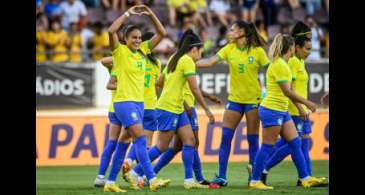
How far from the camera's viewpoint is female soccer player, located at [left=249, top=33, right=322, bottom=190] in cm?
1282

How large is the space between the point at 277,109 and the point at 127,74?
7.05 ft

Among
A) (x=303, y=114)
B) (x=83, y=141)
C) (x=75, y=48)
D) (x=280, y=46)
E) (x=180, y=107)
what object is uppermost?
(x=75, y=48)

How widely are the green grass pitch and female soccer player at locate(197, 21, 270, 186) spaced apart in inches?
29.4

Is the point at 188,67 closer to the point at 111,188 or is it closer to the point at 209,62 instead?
the point at 209,62

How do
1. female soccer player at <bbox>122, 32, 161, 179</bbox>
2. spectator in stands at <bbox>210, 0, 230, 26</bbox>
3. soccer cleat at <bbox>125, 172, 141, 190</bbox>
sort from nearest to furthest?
soccer cleat at <bbox>125, 172, 141, 190</bbox> → female soccer player at <bbox>122, 32, 161, 179</bbox> → spectator in stands at <bbox>210, 0, 230, 26</bbox>

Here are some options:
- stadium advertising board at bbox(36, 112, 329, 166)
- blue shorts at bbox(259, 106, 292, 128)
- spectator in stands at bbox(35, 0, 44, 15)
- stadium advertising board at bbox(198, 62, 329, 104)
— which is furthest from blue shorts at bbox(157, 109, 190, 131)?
spectator in stands at bbox(35, 0, 44, 15)

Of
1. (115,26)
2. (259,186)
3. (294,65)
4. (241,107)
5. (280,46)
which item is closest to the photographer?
(115,26)

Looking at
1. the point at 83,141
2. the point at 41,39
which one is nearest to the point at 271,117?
the point at 83,141

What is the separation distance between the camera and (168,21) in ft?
82.1

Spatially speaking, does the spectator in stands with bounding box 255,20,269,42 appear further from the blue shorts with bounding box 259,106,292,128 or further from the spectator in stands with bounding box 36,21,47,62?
the blue shorts with bounding box 259,106,292,128

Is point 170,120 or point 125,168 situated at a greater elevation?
point 170,120

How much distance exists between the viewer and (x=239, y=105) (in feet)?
45.7
